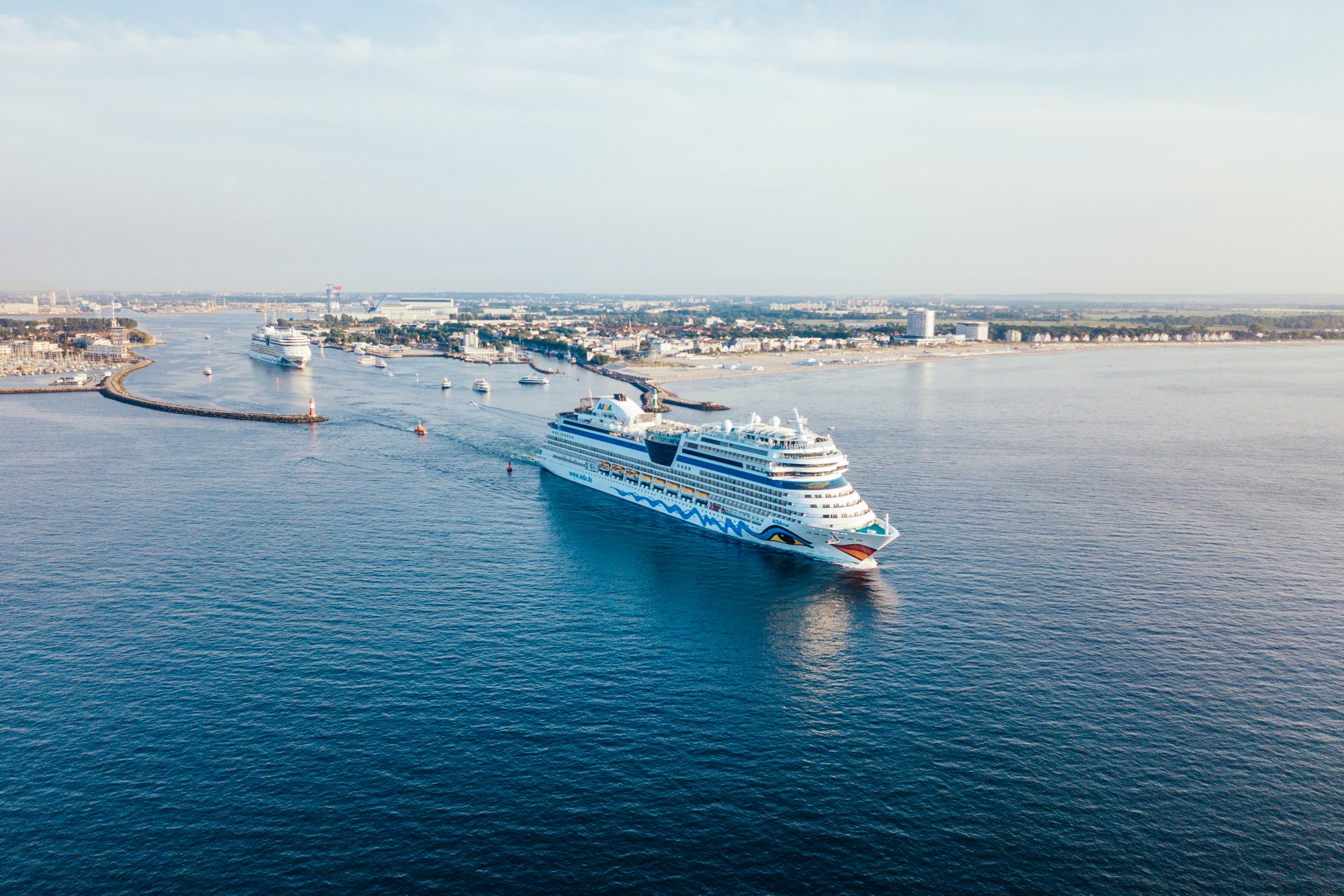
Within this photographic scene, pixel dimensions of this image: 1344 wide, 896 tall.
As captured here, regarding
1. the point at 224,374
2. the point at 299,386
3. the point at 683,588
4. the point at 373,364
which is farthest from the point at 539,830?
the point at 373,364

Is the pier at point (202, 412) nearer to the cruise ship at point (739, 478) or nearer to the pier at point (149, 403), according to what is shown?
the pier at point (149, 403)

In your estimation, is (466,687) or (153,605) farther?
(153,605)

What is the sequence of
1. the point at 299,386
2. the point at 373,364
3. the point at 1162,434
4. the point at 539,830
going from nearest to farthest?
1. the point at 539,830
2. the point at 1162,434
3. the point at 299,386
4. the point at 373,364

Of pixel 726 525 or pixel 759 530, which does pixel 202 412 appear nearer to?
pixel 726 525

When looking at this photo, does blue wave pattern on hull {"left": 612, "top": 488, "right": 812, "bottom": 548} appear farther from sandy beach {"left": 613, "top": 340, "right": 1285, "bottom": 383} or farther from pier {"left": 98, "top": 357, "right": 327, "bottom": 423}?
sandy beach {"left": 613, "top": 340, "right": 1285, "bottom": 383}

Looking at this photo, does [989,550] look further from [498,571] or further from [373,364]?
[373,364]

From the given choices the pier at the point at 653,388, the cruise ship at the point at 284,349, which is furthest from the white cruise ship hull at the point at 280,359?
the pier at the point at 653,388
